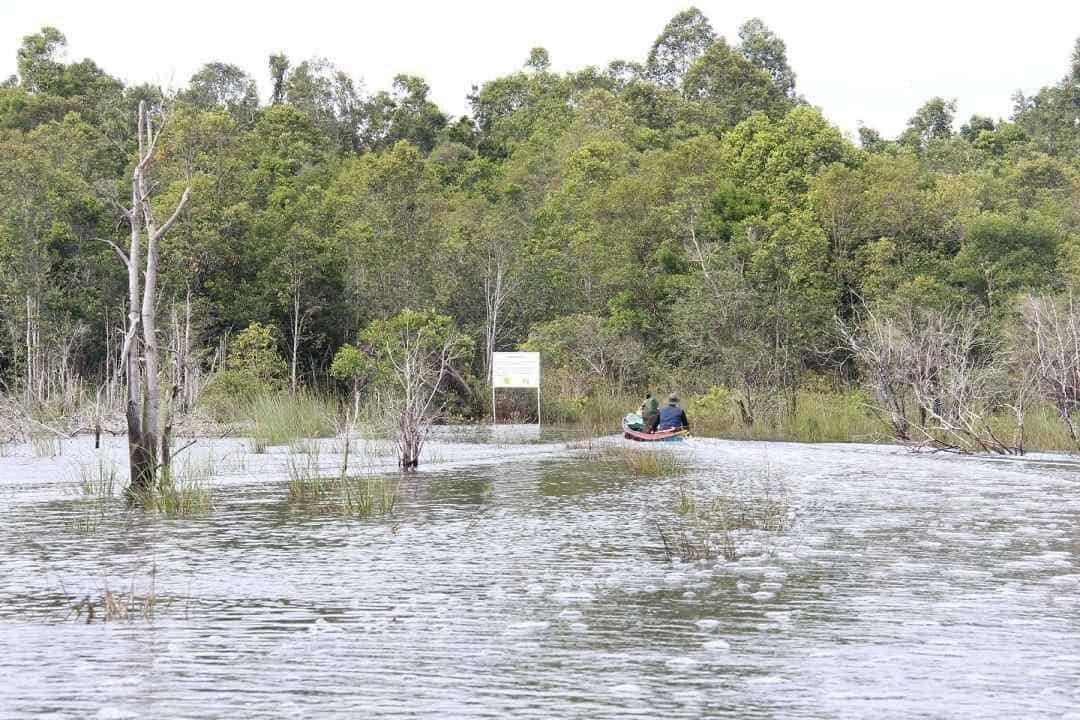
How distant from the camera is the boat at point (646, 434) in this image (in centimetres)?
2845

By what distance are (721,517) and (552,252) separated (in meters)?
37.5

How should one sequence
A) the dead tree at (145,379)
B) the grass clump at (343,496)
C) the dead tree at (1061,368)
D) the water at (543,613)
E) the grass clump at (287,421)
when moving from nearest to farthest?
the water at (543,613)
the grass clump at (343,496)
the dead tree at (145,379)
the dead tree at (1061,368)
the grass clump at (287,421)

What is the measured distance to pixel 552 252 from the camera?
51000 mm

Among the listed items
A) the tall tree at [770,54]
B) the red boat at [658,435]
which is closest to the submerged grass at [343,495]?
the red boat at [658,435]

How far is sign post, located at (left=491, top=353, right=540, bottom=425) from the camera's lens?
35.8m

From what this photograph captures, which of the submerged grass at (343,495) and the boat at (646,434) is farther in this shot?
the boat at (646,434)

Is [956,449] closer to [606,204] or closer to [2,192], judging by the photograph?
[606,204]

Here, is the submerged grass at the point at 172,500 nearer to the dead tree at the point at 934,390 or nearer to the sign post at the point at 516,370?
the dead tree at the point at 934,390

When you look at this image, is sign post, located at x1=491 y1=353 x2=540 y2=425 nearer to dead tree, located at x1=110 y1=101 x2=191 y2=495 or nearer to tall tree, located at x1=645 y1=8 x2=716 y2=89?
dead tree, located at x1=110 y1=101 x2=191 y2=495

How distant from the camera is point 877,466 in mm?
22125

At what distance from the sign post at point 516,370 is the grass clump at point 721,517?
16783 millimetres

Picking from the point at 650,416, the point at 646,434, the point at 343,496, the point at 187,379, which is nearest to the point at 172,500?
the point at 343,496

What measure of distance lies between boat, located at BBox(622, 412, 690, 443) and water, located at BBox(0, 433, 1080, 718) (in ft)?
37.6

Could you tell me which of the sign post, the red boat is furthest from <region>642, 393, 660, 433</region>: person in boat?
the sign post
